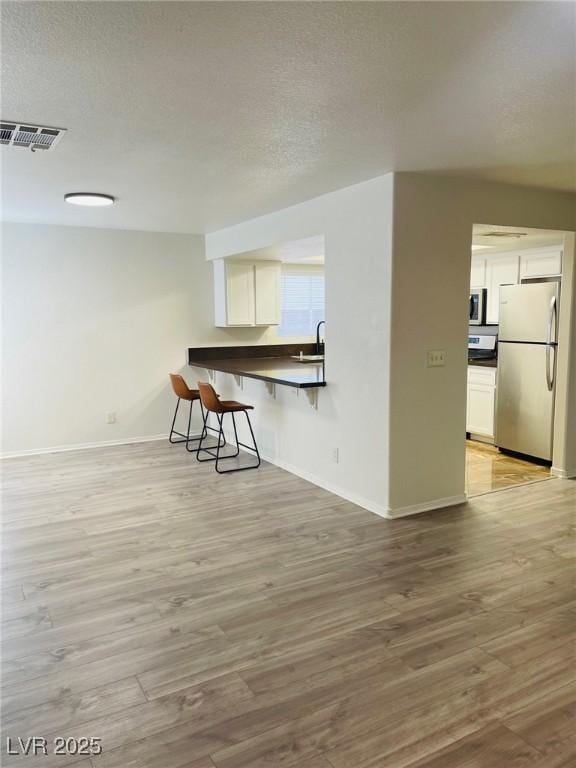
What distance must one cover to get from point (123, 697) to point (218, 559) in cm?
121

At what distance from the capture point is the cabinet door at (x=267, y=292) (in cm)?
640

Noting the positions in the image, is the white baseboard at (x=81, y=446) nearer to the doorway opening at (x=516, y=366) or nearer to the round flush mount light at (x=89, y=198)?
the round flush mount light at (x=89, y=198)

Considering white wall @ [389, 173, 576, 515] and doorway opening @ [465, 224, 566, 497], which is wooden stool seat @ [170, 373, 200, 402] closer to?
white wall @ [389, 173, 576, 515]

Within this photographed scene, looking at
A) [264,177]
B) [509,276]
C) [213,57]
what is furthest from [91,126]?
[509,276]

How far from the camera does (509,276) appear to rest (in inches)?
232

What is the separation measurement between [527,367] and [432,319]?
1.86 meters

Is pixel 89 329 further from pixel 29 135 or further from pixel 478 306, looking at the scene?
pixel 478 306

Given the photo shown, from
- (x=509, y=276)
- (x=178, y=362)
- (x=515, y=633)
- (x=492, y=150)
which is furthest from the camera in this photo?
(x=178, y=362)

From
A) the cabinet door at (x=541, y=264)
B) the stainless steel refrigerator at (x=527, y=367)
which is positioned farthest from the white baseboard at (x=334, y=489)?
the cabinet door at (x=541, y=264)

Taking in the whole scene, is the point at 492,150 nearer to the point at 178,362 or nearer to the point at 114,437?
the point at 178,362

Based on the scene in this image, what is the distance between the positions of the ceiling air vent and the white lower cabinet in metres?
4.46

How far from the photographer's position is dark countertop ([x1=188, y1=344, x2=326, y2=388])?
443 cm

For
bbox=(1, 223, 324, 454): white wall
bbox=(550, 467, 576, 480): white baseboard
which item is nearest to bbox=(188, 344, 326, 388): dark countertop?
bbox=(1, 223, 324, 454): white wall

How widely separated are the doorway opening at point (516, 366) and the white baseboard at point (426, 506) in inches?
10.0
